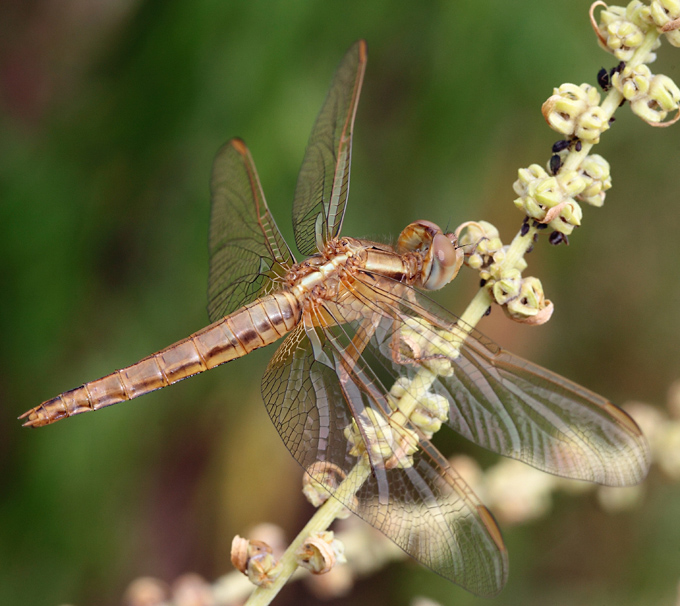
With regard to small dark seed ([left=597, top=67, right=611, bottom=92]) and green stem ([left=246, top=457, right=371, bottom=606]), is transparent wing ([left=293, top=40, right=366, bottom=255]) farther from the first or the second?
green stem ([left=246, top=457, right=371, bottom=606])

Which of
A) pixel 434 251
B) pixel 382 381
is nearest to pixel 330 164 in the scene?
pixel 434 251

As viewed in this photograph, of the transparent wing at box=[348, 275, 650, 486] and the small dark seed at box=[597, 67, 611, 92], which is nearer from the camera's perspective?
the small dark seed at box=[597, 67, 611, 92]

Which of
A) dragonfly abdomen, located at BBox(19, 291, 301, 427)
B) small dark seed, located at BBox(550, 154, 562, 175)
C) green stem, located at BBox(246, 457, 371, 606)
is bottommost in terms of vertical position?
green stem, located at BBox(246, 457, 371, 606)

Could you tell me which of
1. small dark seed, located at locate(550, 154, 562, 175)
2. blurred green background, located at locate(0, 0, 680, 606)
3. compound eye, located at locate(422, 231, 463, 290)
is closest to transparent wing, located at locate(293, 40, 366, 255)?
compound eye, located at locate(422, 231, 463, 290)

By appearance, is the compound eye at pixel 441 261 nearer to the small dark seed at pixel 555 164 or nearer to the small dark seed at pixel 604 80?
the small dark seed at pixel 555 164

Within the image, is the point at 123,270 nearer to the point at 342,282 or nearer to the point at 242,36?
the point at 242,36

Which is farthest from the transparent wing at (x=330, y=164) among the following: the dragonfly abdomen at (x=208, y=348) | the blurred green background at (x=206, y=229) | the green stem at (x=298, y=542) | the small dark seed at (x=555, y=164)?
the green stem at (x=298, y=542)

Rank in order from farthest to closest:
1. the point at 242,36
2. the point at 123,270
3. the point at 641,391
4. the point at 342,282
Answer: the point at 641,391 < the point at 123,270 < the point at 242,36 < the point at 342,282

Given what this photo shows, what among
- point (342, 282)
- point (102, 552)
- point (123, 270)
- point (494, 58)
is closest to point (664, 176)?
point (494, 58)
